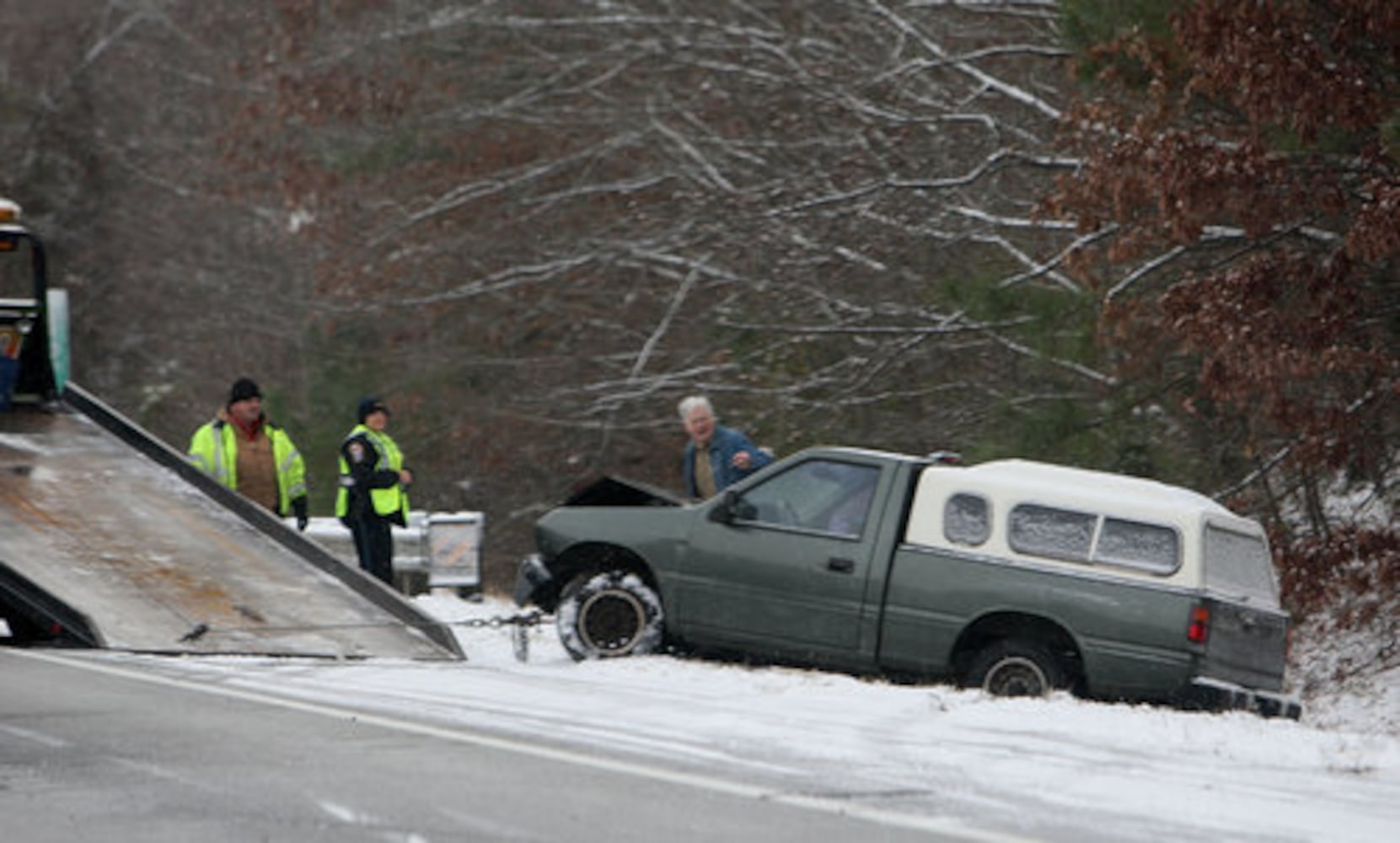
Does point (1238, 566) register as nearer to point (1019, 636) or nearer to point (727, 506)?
point (1019, 636)

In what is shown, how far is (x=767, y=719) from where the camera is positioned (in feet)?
33.1

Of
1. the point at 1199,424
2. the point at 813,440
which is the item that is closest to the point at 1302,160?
the point at 1199,424

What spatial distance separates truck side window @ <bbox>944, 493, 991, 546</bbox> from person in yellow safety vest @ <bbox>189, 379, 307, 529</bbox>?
5306 mm

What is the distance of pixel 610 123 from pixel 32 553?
14226mm

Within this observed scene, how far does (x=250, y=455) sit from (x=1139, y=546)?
662cm

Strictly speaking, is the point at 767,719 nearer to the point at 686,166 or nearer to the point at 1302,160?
the point at 1302,160

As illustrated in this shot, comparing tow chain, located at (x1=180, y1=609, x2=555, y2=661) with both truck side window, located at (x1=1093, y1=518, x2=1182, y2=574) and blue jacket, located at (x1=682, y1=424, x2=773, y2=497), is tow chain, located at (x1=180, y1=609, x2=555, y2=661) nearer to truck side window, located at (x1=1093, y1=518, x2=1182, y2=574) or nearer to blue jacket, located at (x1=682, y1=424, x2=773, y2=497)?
blue jacket, located at (x1=682, y1=424, x2=773, y2=497)

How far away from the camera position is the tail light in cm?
1255

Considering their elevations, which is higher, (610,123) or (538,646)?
(610,123)

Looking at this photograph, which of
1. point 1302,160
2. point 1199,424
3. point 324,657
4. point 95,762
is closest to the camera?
point 95,762

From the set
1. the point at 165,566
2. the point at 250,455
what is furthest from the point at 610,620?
the point at 250,455

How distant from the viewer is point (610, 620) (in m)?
14.0

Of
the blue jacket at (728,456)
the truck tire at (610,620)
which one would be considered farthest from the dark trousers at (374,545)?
the truck tire at (610,620)

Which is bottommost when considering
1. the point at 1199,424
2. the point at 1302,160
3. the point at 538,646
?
the point at 538,646
